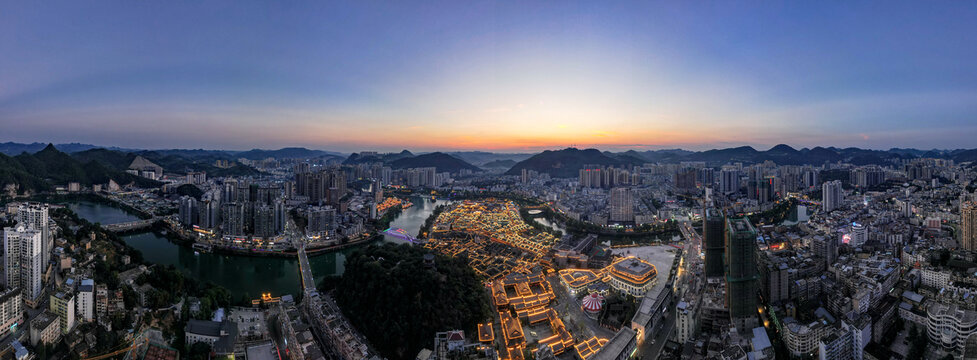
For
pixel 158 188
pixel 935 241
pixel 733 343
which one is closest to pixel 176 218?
pixel 158 188

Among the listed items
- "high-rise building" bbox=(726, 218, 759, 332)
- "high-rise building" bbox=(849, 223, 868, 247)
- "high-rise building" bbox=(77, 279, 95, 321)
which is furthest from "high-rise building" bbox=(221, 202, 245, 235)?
"high-rise building" bbox=(849, 223, 868, 247)

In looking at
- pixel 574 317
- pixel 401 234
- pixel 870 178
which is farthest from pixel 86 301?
pixel 870 178

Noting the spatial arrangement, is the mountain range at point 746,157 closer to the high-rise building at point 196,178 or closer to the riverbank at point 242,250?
the high-rise building at point 196,178

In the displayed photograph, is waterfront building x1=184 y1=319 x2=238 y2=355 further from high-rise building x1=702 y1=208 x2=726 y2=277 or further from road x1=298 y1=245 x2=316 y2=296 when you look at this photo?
high-rise building x1=702 y1=208 x2=726 y2=277

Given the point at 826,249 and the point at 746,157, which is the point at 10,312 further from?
the point at 746,157

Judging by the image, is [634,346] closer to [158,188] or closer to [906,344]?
[906,344]
